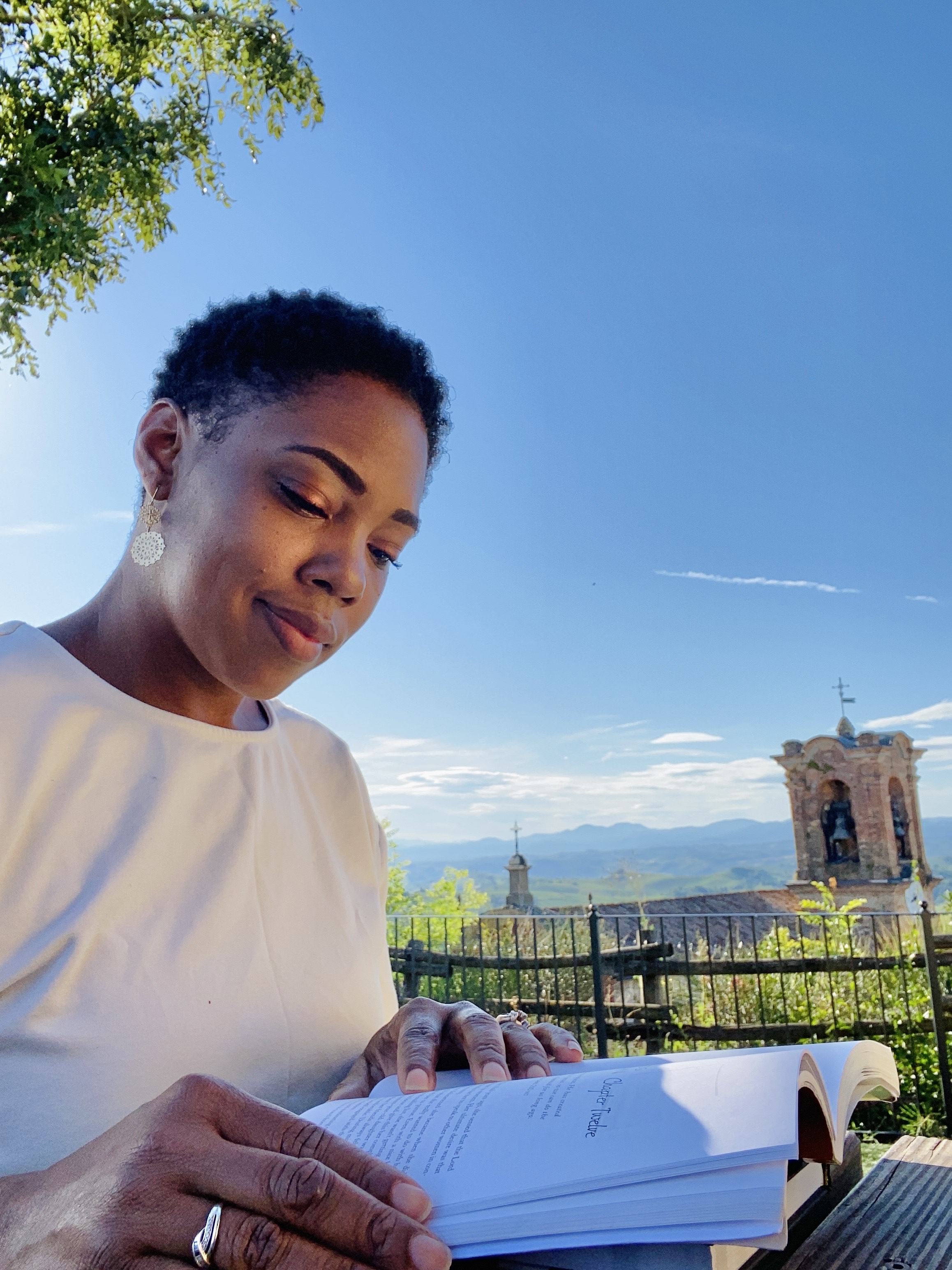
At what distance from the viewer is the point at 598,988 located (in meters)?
6.37

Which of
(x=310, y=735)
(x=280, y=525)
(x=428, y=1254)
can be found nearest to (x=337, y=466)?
(x=280, y=525)

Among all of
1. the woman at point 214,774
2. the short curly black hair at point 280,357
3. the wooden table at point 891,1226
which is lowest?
the wooden table at point 891,1226

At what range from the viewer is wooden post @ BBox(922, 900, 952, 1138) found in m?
5.30

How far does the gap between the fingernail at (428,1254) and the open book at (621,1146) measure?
0.05m

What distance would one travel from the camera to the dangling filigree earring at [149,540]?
4.26 feet

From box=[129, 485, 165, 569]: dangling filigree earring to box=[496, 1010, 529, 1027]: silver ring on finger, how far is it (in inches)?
32.0

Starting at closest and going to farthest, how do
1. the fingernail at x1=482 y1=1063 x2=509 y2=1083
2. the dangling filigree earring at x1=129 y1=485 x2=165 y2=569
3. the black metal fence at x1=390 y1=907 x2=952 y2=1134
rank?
the fingernail at x1=482 y1=1063 x2=509 y2=1083 → the dangling filigree earring at x1=129 y1=485 x2=165 y2=569 → the black metal fence at x1=390 y1=907 x2=952 y2=1134

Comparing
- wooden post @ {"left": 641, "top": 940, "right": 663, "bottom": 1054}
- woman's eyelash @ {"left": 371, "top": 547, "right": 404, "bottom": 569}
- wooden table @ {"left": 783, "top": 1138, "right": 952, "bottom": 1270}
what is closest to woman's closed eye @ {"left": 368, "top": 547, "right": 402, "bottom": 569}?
woman's eyelash @ {"left": 371, "top": 547, "right": 404, "bottom": 569}

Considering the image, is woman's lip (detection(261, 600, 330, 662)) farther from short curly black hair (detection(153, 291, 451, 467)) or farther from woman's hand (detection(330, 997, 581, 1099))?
woman's hand (detection(330, 997, 581, 1099))

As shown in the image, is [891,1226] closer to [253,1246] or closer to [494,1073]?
[494,1073]

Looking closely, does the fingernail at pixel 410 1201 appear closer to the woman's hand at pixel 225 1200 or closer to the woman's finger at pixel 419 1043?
the woman's hand at pixel 225 1200

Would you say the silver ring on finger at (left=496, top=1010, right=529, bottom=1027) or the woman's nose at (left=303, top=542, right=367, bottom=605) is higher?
the woman's nose at (left=303, top=542, right=367, bottom=605)

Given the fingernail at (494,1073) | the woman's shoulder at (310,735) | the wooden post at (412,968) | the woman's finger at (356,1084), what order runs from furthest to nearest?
the wooden post at (412,968) < the woman's shoulder at (310,735) < the woman's finger at (356,1084) < the fingernail at (494,1073)

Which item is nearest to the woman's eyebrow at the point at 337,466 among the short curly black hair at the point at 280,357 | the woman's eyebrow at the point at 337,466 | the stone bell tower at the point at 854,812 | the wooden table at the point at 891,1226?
the woman's eyebrow at the point at 337,466
